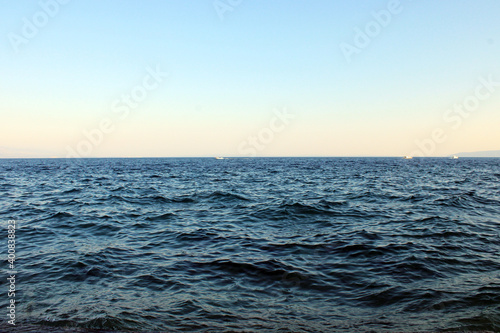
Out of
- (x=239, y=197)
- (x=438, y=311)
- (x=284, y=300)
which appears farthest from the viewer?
(x=239, y=197)

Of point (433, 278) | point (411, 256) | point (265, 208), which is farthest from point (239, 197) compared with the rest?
point (433, 278)

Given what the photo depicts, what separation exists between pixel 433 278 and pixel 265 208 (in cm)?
1144

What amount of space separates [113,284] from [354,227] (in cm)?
1025

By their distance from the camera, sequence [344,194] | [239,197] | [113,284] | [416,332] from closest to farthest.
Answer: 1. [416,332]
2. [113,284]
3. [239,197]
4. [344,194]

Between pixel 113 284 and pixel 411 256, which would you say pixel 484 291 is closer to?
pixel 411 256

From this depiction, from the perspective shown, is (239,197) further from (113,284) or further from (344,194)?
(113,284)

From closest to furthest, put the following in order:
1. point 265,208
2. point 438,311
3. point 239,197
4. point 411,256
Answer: point 438,311 < point 411,256 < point 265,208 < point 239,197

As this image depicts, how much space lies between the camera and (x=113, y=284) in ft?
26.9

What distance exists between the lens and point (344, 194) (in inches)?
1022

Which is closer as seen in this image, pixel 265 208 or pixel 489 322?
pixel 489 322

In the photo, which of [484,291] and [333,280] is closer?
[484,291]

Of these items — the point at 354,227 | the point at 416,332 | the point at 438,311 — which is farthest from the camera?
the point at 354,227

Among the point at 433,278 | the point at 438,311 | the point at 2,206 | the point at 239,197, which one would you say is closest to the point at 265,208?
the point at 239,197

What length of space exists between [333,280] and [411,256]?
3.45 m
